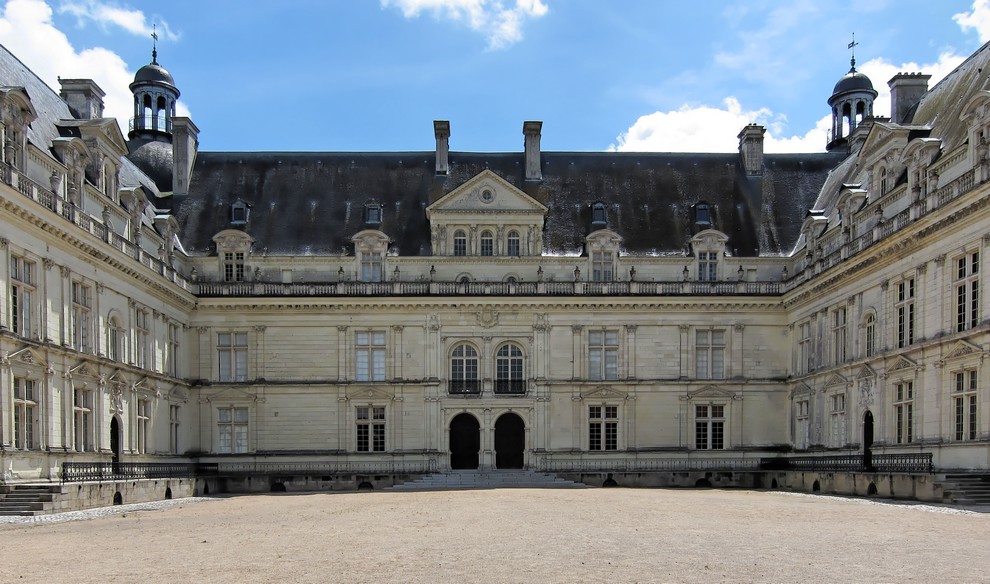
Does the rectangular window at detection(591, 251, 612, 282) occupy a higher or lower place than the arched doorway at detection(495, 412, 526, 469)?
higher

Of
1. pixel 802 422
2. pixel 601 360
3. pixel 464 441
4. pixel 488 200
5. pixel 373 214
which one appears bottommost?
pixel 464 441

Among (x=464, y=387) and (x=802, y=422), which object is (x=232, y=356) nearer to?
(x=464, y=387)

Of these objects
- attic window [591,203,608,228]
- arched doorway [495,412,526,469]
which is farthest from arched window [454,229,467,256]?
arched doorway [495,412,526,469]

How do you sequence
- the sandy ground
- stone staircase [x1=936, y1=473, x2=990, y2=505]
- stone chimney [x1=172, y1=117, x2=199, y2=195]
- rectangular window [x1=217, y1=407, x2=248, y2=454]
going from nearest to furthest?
the sandy ground → stone staircase [x1=936, y1=473, x2=990, y2=505] → rectangular window [x1=217, y1=407, x2=248, y2=454] → stone chimney [x1=172, y1=117, x2=199, y2=195]

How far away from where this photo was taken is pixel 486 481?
126 feet

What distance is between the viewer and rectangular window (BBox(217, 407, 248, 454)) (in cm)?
4222

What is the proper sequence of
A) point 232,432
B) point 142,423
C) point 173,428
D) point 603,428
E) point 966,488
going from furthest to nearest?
point 603,428 → point 232,432 → point 173,428 → point 142,423 → point 966,488

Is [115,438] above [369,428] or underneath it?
above

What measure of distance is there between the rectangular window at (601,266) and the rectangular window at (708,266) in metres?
3.79

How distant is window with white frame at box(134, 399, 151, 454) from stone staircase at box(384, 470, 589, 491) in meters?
8.57

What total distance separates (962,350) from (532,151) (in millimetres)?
23280

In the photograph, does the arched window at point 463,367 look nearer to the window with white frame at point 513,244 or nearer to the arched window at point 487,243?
the arched window at point 487,243

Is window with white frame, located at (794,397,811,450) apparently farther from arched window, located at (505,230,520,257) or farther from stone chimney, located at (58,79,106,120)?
stone chimney, located at (58,79,106,120)

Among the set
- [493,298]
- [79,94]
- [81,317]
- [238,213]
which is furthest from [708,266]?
[79,94]
